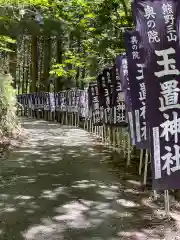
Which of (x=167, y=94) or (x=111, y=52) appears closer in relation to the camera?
(x=167, y=94)

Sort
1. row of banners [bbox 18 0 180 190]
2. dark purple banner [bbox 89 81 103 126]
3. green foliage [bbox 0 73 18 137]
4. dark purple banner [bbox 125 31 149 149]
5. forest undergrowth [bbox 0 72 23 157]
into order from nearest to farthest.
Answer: row of banners [bbox 18 0 180 190] < dark purple banner [bbox 125 31 149 149] < forest undergrowth [bbox 0 72 23 157] < green foliage [bbox 0 73 18 137] < dark purple banner [bbox 89 81 103 126]

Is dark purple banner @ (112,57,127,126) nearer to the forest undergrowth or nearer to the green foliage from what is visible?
the forest undergrowth

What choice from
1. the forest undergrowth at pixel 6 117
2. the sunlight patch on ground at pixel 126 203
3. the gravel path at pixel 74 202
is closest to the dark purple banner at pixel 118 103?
the gravel path at pixel 74 202

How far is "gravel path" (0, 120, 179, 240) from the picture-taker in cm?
509

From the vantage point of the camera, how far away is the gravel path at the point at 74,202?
509 centimetres

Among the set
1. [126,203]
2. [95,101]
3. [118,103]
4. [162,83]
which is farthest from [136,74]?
[95,101]

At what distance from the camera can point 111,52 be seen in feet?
37.1

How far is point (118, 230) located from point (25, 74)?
4129cm

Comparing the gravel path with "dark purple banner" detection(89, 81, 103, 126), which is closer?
the gravel path

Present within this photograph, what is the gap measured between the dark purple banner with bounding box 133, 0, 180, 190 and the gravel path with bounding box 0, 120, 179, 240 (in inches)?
31.7

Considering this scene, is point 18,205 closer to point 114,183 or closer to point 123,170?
point 114,183

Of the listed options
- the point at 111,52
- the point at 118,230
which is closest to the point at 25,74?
the point at 111,52

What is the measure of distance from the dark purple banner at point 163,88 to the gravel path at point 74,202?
2.64 ft

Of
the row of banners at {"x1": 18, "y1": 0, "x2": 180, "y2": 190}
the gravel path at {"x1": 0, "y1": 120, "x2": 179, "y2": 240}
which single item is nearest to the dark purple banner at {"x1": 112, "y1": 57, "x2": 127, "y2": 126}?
the gravel path at {"x1": 0, "y1": 120, "x2": 179, "y2": 240}
